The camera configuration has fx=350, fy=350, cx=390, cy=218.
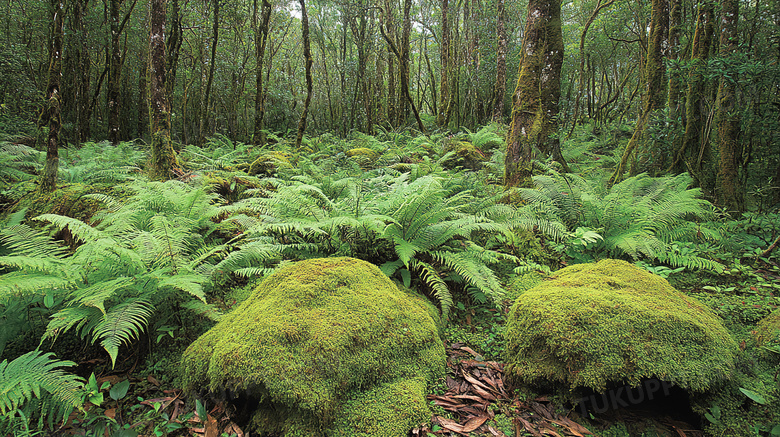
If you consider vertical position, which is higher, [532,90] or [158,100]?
[158,100]

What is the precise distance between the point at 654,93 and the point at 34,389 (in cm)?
870

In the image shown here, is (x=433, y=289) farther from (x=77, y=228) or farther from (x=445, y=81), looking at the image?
(x=445, y=81)

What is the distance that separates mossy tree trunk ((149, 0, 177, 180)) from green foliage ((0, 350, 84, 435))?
507cm

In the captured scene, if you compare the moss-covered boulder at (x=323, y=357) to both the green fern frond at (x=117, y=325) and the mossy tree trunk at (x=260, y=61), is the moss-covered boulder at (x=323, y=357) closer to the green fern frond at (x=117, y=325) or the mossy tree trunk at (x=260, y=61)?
the green fern frond at (x=117, y=325)

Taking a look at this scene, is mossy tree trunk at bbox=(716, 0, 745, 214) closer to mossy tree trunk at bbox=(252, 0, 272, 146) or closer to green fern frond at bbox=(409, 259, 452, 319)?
green fern frond at bbox=(409, 259, 452, 319)

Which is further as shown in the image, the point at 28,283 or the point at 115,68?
the point at 115,68

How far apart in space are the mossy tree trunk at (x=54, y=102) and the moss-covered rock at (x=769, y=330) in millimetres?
7471

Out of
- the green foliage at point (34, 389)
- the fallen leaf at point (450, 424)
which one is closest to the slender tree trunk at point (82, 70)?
the green foliage at point (34, 389)

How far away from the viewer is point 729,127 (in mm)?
5031

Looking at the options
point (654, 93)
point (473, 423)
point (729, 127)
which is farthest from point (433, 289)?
point (654, 93)

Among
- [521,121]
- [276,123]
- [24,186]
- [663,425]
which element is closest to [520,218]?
[521,121]

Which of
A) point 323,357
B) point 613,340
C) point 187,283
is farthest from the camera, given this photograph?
point 187,283

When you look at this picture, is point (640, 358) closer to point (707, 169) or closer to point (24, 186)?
point (707, 169)

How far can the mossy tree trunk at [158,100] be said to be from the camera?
6234 mm
